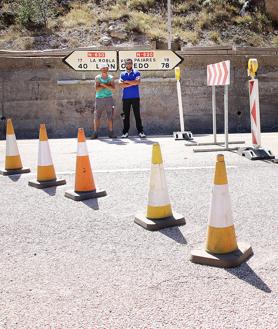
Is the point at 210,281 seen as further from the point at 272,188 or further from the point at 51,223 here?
the point at 272,188

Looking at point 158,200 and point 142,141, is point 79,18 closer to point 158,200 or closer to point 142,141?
point 142,141

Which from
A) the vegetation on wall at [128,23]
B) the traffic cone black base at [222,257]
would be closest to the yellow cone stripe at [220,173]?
the traffic cone black base at [222,257]

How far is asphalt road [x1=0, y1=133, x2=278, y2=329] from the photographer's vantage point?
2.76 metres

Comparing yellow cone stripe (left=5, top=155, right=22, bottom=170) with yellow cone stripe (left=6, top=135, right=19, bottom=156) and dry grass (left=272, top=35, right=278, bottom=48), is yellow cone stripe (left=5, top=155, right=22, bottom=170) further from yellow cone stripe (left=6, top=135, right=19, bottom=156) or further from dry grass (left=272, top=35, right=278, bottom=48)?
dry grass (left=272, top=35, right=278, bottom=48)

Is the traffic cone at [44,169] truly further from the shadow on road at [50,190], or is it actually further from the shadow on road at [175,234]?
the shadow on road at [175,234]

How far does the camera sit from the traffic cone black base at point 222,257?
3416 millimetres

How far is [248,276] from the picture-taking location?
10.7 feet

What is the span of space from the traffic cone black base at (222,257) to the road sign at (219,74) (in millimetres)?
5679

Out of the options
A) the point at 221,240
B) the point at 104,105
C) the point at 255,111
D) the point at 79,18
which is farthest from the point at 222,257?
the point at 79,18

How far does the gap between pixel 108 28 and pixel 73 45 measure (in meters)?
2.83

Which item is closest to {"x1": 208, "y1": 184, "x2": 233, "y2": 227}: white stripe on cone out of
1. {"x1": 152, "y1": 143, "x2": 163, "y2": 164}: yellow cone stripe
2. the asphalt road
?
the asphalt road

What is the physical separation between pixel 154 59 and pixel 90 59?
1813 millimetres

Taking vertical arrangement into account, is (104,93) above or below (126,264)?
above

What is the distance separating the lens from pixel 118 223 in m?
4.59
